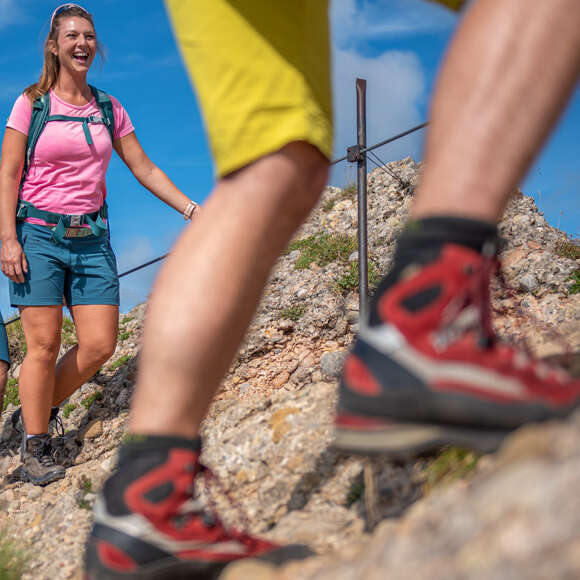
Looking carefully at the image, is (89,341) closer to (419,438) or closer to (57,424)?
(57,424)

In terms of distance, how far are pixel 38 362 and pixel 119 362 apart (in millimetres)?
1872

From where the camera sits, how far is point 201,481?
3.05 metres

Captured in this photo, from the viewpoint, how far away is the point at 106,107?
14.5 ft

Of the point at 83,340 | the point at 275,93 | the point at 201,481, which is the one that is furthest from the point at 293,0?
the point at 83,340

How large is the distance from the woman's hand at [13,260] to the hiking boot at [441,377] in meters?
3.48

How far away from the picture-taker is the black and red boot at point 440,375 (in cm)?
110

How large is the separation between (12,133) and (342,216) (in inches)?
168

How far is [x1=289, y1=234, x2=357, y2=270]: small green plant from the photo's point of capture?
6422 mm

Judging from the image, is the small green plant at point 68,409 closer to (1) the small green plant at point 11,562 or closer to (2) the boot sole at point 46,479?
(2) the boot sole at point 46,479

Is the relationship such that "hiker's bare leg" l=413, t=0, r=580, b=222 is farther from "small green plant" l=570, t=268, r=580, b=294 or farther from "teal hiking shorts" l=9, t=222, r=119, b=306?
"small green plant" l=570, t=268, r=580, b=294

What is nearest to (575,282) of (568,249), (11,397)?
(568,249)

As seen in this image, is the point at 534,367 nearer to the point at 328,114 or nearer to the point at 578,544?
the point at 578,544

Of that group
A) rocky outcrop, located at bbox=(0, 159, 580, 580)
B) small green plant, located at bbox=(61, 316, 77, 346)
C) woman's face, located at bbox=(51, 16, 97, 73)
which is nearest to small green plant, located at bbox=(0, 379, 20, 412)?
rocky outcrop, located at bbox=(0, 159, 580, 580)

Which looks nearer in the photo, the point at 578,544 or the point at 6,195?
the point at 578,544
